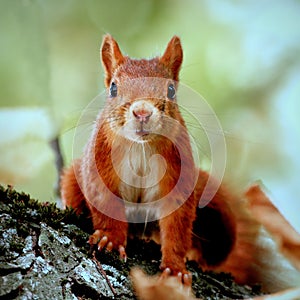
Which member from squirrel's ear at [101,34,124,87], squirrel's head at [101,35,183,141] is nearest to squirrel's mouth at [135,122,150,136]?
squirrel's head at [101,35,183,141]

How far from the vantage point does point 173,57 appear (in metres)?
0.85

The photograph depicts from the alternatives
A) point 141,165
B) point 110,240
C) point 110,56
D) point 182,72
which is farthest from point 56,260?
point 182,72

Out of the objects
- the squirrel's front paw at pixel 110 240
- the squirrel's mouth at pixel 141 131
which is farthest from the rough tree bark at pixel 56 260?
the squirrel's mouth at pixel 141 131

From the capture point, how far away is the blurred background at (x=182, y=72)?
3.37 feet

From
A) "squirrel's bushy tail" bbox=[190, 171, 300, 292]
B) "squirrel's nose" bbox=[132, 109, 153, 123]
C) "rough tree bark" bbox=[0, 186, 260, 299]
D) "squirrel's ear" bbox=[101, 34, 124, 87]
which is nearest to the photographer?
"rough tree bark" bbox=[0, 186, 260, 299]

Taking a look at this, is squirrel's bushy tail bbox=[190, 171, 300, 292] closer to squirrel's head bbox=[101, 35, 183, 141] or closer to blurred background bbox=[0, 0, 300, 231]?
blurred background bbox=[0, 0, 300, 231]

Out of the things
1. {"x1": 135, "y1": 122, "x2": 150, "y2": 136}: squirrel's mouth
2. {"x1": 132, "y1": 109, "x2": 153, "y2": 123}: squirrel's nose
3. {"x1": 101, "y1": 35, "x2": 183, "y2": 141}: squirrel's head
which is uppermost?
{"x1": 101, "y1": 35, "x2": 183, "y2": 141}: squirrel's head

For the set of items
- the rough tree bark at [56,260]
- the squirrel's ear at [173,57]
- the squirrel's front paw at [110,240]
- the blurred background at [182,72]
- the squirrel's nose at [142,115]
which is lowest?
the rough tree bark at [56,260]

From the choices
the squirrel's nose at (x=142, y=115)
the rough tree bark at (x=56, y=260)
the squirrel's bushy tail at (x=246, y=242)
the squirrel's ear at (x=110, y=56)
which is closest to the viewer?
the rough tree bark at (x=56, y=260)

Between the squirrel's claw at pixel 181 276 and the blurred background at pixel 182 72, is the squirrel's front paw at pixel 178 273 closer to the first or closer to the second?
the squirrel's claw at pixel 181 276

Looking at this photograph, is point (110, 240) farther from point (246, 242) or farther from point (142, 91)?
point (246, 242)

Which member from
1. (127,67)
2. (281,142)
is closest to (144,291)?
(127,67)

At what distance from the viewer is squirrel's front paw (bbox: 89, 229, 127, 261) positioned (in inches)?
29.9

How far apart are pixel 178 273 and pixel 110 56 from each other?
35cm
